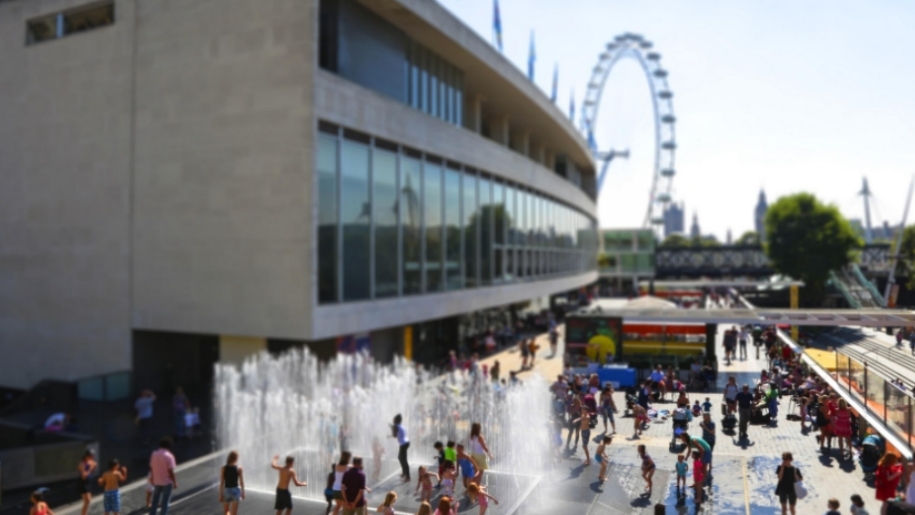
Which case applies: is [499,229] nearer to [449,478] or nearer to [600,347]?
[600,347]

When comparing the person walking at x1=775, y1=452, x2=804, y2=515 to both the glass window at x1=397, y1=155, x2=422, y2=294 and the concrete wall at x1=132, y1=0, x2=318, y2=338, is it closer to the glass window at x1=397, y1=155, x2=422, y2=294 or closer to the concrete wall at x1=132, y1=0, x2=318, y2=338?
the concrete wall at x1=132, y1=0, x2=318, y2=338

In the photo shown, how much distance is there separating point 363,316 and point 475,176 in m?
11.3

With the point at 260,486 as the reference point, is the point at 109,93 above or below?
above

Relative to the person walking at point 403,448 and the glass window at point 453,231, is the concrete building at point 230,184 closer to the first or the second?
the glass window at point 453,231

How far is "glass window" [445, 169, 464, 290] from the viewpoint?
94.0ft

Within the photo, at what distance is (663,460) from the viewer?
36.9ft

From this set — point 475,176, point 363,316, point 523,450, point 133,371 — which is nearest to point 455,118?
point 475,176

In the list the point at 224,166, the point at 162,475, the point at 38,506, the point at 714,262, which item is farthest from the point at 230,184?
the point at 714,262

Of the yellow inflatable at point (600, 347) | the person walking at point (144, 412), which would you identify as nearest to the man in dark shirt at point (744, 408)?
the yellow inflatable at point (600, 347)

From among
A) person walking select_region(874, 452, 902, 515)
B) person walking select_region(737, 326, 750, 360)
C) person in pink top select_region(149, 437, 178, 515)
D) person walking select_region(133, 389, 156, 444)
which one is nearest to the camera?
person walking select_region(874, 452, 902, 515)

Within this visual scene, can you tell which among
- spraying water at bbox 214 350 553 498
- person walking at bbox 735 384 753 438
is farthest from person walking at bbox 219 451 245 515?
→ person walking at bbox 735 384 753 438

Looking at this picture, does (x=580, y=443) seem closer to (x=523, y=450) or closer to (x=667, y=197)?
(x=523, y=450)

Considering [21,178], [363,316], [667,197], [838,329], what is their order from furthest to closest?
1. [667,197]
2. [21,178]
3. [363,316]
4. [838,329]

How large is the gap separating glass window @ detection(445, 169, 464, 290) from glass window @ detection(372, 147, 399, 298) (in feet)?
14.0
